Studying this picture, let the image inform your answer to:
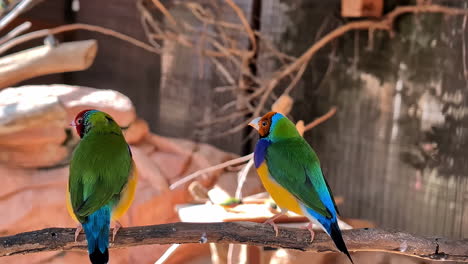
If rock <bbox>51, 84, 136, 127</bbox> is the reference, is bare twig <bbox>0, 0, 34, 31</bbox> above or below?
above

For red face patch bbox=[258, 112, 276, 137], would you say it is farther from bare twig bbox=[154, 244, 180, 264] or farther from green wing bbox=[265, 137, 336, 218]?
bare twig bbox=[154, 244, 180, 264]

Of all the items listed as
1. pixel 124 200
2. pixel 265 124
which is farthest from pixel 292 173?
pixel 124 200

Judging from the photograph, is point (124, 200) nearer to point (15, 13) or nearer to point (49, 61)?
point (49, 61)

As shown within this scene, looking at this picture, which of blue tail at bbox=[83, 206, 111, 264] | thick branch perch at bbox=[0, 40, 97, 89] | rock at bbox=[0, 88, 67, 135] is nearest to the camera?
blue tail at bbox=[83, 206, 111, 264]

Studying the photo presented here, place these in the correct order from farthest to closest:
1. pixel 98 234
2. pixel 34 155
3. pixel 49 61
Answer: pixel 34 155 → pixel 49 61 → pixel 98 234

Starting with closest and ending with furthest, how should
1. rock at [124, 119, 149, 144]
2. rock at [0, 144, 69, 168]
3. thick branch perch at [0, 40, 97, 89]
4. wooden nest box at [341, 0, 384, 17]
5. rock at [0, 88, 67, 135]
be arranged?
thick branch perch at [0, 40, 97, 89] → wooden nest box at [341, 0, 384, 17] → rock at [0, 88, 67, 135] → rock at [0, 144, 69, 168] → rock at [124, 119, 149, 144]

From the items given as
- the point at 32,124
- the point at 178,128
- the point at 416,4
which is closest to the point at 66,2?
the point at 178,128

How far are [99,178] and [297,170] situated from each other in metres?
0.56

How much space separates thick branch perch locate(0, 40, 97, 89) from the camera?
337 centimetres

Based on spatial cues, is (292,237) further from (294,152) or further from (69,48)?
(69,48)

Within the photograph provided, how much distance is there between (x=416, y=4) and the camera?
3418 millimetres

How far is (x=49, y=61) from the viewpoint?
3.45 meters

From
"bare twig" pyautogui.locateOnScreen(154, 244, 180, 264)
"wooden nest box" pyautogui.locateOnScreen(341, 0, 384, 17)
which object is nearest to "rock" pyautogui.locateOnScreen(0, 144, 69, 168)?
"bare twig" pyautogui.locateOnScreen(154, 244, 180, 264)

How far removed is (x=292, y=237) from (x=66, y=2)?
460 centimetres
